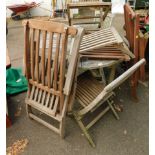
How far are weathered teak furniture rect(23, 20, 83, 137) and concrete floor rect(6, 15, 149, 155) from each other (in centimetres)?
14

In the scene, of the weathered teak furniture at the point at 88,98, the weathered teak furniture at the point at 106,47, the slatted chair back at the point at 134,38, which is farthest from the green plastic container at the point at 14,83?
the slatted chair back at the point at 134,38

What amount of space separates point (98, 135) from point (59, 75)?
0.83 metres

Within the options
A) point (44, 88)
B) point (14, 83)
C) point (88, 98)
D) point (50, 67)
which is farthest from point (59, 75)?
point (14, 83)

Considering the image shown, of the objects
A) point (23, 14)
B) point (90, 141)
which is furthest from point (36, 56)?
point (23, 14)

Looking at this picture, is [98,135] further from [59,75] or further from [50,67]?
[50,67]

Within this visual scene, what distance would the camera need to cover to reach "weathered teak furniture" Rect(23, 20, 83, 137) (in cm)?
201

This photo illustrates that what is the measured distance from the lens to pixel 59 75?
2154mm

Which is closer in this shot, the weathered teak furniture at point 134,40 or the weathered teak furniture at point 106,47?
the weathered teak furniture at point 106,47

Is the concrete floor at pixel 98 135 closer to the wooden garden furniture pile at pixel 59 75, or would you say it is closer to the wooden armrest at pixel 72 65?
the wooden garden furniture pile at pixel 59 75

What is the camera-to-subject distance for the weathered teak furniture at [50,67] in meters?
2.01

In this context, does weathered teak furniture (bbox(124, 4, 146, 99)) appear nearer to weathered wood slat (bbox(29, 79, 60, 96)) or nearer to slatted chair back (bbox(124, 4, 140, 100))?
slatted chair back (bbox(124, 4, 140, 100))

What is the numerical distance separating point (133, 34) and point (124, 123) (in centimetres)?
115

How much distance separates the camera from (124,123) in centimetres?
262
